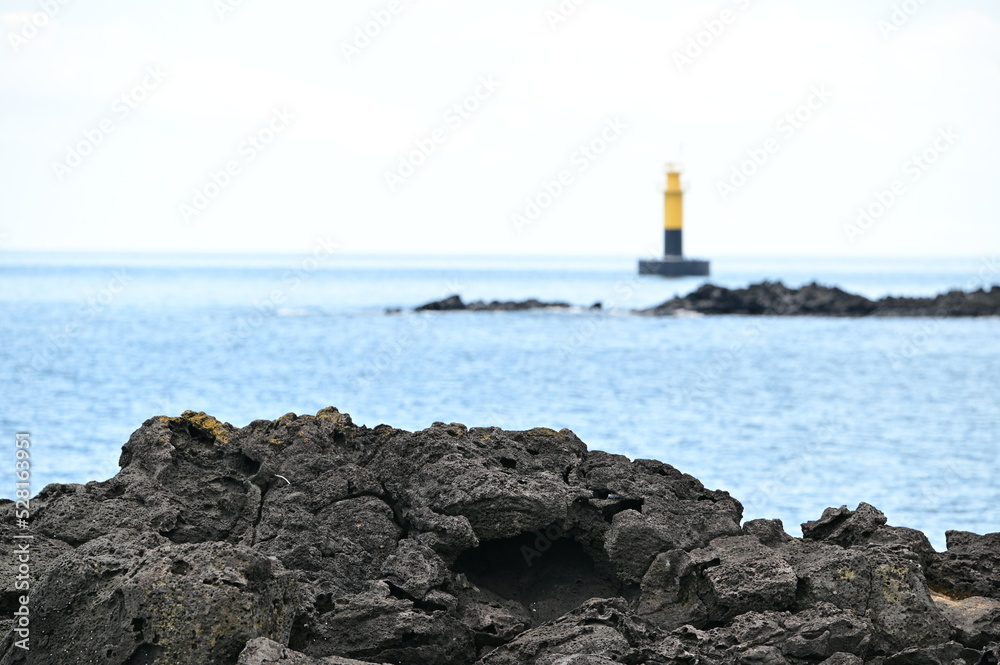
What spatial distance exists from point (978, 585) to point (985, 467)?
50.5 ft

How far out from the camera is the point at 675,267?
92.2 m

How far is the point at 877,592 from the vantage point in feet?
21.9

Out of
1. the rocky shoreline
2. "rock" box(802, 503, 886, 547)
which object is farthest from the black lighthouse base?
"rock" box(802, 503, 886, 547)

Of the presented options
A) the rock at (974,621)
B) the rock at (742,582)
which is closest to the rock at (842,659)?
the rock at (742,582)

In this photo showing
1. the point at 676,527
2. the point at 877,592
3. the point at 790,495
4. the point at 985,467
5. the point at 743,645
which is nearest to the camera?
the point at 743,645

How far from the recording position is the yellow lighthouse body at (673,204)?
8100cm

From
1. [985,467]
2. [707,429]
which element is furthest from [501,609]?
[707,429]

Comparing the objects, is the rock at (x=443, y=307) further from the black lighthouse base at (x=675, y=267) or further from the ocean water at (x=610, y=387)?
the black lighthouse base at (x=675, y=267)

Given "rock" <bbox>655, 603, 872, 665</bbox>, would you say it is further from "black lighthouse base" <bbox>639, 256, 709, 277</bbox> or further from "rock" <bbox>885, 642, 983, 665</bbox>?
"black lighthouse base" <bbox>639, 256, 709, 277</bbox>

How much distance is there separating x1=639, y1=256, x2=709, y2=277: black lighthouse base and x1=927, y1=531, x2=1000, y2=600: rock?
266 ft

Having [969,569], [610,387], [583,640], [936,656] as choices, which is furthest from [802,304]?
[583,640]

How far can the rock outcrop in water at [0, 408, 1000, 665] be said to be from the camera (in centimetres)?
557

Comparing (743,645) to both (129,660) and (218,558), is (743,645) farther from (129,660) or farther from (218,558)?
(129,660)

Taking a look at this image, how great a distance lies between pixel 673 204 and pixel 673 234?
10.2ft
